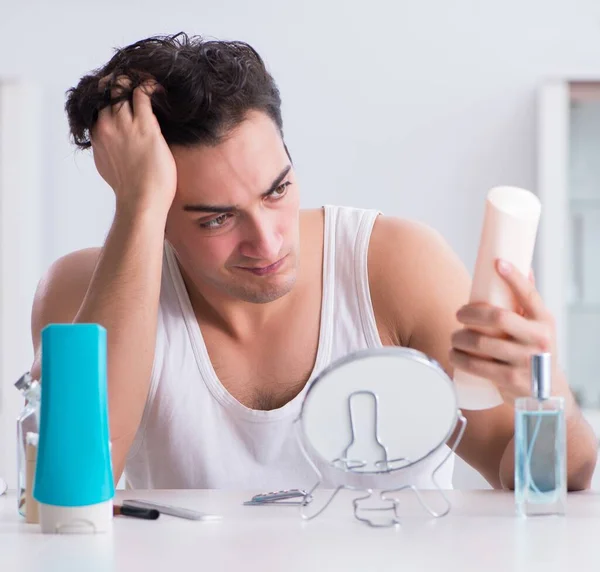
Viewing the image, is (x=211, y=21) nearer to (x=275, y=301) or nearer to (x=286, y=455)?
(x=275, y=301)

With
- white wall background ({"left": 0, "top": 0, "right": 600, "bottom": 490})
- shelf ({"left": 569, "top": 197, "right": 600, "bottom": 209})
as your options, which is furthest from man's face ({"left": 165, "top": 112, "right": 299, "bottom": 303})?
shelf ({"left": 569, "top": 197, "right": 600, "bottom": 209})

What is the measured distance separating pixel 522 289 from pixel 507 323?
3 centimetres

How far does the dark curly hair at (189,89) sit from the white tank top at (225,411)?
0.82 ft

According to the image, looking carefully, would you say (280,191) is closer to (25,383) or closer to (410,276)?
(410,276)

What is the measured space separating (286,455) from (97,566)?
0.54 meters

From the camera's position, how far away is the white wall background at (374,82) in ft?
8.64

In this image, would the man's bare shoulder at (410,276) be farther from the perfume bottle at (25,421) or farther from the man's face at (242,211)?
the perfume bottle at (25,421)

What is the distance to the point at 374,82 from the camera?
105 inches

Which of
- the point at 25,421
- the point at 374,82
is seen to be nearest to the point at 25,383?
the point at 25,421

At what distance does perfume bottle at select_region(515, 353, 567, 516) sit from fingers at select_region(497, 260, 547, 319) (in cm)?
5

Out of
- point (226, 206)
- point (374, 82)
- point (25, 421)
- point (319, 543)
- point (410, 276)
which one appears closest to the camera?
point (319, 543)

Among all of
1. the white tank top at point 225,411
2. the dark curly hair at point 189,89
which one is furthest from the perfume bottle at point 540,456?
the dark curly hair at point 189,89

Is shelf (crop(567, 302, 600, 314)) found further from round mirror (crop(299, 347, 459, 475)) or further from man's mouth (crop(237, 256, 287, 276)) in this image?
round mirror (crop(299, 347, 459, 475))

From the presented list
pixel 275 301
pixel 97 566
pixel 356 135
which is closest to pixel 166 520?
pixel 97 566
